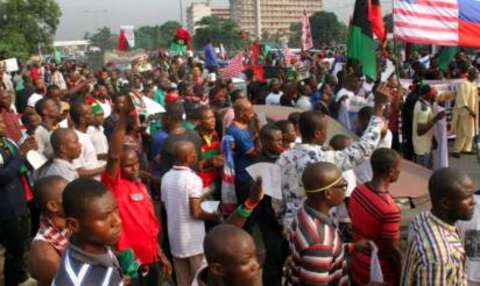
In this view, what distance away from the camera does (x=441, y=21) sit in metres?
6.70

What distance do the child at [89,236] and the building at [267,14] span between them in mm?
136691

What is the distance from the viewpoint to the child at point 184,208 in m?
4.36

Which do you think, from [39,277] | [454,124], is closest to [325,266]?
[39,277]

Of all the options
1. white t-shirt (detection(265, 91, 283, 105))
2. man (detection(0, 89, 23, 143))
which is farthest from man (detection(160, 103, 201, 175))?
white t-shirt (detection(265, 91, 283, 105))

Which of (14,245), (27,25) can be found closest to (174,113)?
(14,245)

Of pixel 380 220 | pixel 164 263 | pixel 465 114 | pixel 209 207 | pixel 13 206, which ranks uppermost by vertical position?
pixel 380 220

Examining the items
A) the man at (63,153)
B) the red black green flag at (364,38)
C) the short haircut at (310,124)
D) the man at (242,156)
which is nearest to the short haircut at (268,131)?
the man at (242,156)

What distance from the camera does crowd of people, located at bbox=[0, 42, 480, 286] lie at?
2680 millimetres

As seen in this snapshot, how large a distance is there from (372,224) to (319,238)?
19.8 inches

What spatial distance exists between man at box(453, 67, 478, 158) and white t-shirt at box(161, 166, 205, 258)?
26.0 ft

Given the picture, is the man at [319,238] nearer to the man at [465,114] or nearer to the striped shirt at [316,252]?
the striped shirt at [316,252]

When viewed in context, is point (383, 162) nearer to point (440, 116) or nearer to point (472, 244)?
point (472, 244)

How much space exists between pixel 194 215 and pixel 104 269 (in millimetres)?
1831

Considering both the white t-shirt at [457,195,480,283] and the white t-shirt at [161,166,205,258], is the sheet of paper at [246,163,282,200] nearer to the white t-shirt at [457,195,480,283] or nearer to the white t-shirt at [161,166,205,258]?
the white t-shirt at [161,166,205,258]
